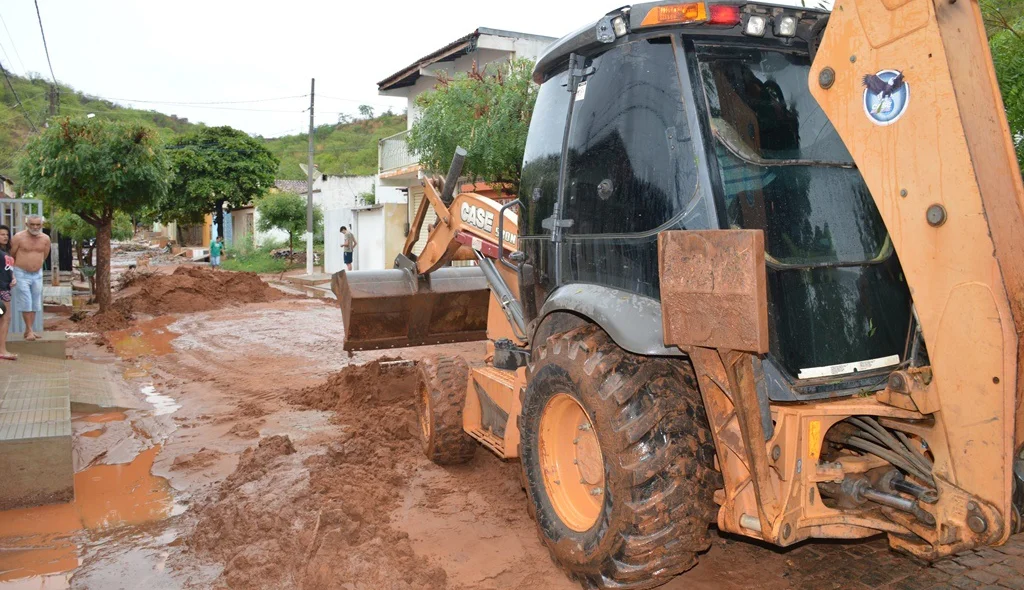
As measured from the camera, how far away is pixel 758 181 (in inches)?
125

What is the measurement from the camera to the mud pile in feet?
12.6

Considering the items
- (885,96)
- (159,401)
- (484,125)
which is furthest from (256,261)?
(885,96)

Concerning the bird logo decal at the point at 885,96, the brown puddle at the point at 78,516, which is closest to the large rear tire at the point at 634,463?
the bird logo decal at the point at 885,96

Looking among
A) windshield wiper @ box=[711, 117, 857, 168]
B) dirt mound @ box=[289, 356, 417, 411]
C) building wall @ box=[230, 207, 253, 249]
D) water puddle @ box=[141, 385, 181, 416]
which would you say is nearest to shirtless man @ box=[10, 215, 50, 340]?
water puddle @ box=[141, 385, 181, 416]

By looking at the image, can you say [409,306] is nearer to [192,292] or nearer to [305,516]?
[305,516]

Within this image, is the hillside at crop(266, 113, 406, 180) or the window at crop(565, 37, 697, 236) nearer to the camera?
the window at crop(565, 37, 697, 236)

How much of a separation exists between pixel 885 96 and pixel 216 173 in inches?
1785

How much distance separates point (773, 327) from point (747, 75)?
1088 millimetres

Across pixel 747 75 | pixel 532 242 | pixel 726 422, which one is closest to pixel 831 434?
pixel 726 422

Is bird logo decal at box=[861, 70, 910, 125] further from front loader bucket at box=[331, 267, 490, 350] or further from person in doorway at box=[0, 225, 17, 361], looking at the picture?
person in doorway at box=[0, 225, 17, 361]

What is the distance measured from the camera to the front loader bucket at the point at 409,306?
23.5 feet

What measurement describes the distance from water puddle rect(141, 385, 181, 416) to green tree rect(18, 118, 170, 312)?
6755 mm

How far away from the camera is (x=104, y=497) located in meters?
5.42

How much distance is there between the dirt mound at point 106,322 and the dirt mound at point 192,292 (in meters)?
0.55
